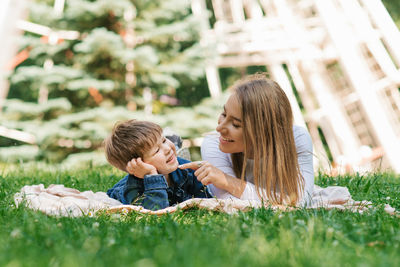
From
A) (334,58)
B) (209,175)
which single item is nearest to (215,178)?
(209,175)

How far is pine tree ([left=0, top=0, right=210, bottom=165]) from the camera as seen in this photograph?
23.9 feet

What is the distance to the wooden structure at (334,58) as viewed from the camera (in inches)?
310

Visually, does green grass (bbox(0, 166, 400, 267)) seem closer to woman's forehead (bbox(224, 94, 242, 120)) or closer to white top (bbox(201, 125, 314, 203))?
white top (bbox(201, 125, 314, 203))

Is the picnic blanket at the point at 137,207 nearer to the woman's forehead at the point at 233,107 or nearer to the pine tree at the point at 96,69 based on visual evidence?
the woman's forehead at the point at 233,107

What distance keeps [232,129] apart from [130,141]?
557 mm

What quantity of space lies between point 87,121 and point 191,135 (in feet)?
5.89

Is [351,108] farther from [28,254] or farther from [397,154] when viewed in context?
Answer: [28,254]

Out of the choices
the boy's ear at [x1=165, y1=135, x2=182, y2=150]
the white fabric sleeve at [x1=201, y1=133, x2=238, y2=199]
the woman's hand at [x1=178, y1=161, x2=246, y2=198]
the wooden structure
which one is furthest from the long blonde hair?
the wooden structure

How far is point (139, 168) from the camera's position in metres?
2.43

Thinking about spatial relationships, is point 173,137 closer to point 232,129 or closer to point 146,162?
point 146,162

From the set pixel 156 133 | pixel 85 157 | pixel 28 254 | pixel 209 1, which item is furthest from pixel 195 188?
pixel 209 1

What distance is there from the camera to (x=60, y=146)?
7.61 meters

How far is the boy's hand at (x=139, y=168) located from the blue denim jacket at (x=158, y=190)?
4 cm

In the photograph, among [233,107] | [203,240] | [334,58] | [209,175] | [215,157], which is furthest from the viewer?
[334,58]
